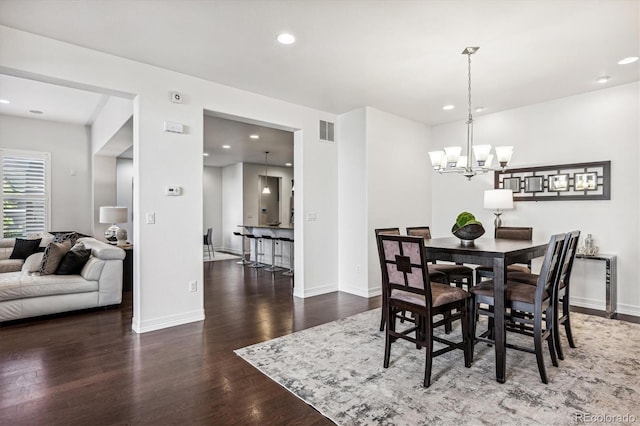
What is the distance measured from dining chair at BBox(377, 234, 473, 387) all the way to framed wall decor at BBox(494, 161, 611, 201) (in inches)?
115

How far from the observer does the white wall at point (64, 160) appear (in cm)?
668

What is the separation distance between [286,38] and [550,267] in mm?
2846

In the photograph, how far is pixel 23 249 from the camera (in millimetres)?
5414

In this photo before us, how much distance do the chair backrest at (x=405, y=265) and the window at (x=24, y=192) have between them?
7384mm

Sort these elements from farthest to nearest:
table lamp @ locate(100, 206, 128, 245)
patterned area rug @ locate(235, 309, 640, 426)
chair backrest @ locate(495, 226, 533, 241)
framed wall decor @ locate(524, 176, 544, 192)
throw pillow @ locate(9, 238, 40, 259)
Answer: table lamp @ locate(100, 206, 128, 245)
throw pillow @ locate(9, 238, 40, 259)
framed wall decor @ locate(524, 176, 544, 192)
chair backrest @ locate(495, 226, 533, 241)
patterned area rug @ locate(235, 309, 640, 426)

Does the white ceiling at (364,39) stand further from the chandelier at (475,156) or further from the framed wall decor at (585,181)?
the framed wall decor at (585,181)

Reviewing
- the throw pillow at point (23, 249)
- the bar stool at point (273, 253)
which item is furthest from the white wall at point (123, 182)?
the bar stool at point (273, 253)

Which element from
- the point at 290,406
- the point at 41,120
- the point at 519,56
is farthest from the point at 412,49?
the point at 41,120

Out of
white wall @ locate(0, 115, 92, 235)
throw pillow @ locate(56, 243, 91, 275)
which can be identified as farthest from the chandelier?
white wall @ locate(0, 115, 92, 235)

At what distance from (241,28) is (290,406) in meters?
2.92

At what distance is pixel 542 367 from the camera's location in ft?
7.93

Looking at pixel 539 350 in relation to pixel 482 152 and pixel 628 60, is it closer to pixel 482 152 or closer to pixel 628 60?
pixel 482 152

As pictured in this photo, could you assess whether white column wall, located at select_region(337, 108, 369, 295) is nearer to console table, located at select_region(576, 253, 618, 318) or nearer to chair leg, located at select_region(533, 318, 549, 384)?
chair leg, located at select_region(533, 318, 549, 384)

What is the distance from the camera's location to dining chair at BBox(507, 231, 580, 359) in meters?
2.74
